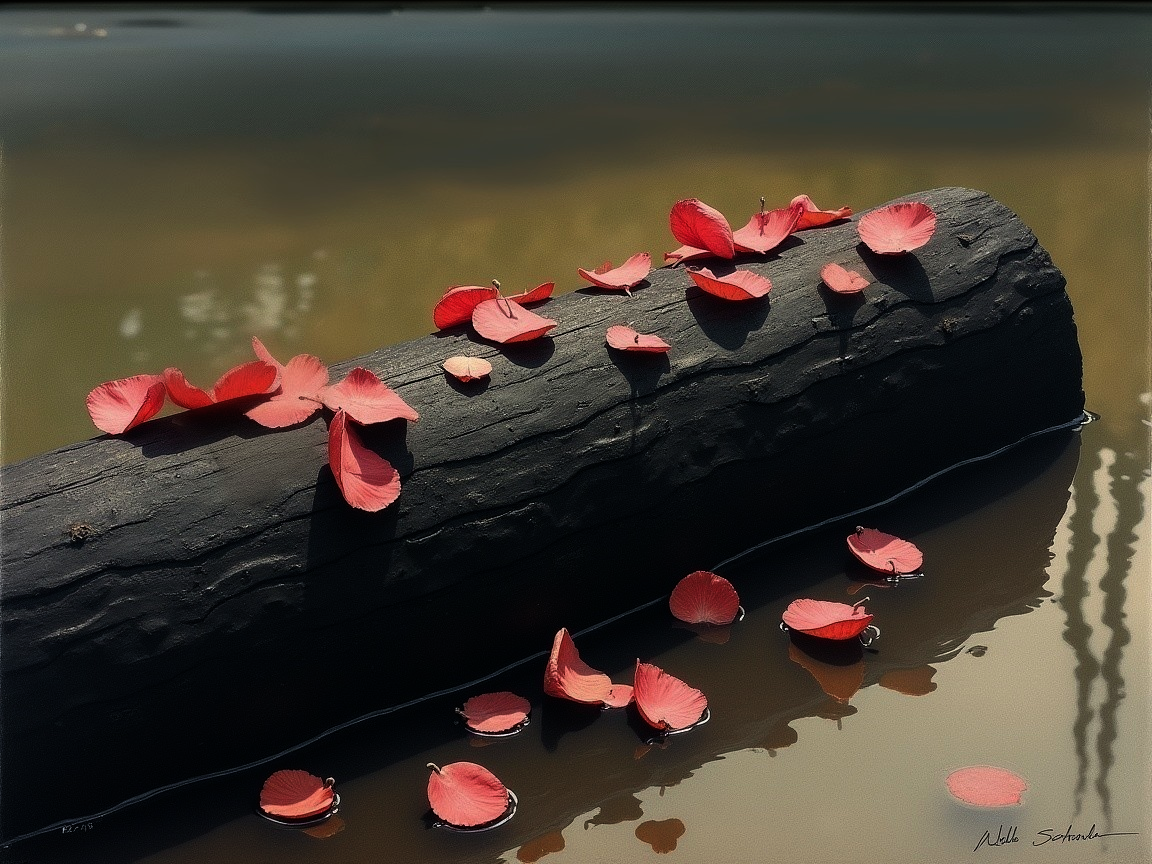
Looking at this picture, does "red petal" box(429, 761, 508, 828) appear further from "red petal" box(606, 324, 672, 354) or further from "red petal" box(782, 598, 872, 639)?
"red petal" box(606, 324, 672, 354)

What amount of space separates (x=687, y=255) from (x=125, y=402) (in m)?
0.87

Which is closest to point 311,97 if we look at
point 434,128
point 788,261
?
point 434,128

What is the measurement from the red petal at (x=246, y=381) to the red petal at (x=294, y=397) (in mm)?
19

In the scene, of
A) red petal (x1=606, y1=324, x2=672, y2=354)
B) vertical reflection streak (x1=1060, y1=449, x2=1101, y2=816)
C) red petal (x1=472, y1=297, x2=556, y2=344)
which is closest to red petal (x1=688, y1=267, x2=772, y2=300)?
red petal (x1=606, y1=324, x2=672, y2=354)

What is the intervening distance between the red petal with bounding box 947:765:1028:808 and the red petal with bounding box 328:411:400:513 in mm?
737

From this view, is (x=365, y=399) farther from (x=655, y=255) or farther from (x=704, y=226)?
(x=655, y=255)

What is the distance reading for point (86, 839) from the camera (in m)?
1.33

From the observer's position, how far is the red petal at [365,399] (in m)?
1.45

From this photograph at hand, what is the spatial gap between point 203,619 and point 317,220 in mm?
2084

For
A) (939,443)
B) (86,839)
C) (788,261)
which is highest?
(788,261)

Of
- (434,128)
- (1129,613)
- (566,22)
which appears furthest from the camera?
(566,22)

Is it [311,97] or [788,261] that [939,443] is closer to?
[788,261]

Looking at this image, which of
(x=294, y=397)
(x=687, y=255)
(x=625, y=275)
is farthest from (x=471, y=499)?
(x=687, y=255)

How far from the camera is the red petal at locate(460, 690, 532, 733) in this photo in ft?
4.83
